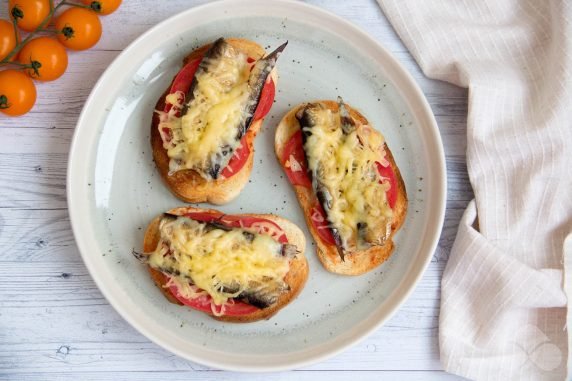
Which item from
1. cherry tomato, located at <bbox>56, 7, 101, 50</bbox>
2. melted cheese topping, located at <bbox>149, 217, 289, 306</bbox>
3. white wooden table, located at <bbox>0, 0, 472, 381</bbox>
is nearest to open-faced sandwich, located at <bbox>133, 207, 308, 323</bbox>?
melted cheese topping, located at <bbox>149, 217, 289, 306</bbox>

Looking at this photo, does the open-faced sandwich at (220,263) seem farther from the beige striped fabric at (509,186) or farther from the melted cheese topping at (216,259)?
the beige striped fabric at (509,186)

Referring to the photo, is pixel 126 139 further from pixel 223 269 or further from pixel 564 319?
pixel 564 319

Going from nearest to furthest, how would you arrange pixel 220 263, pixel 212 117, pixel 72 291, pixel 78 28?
pixel 220 263, pixel 212 117, pixel 78 28, pixel 72 291

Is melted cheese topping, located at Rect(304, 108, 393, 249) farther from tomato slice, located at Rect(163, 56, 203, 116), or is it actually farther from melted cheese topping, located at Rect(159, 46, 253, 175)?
tomato slice, located at Rect(163, 56, 203, 116)

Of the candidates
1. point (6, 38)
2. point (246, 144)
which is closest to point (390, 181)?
point (246, 144)

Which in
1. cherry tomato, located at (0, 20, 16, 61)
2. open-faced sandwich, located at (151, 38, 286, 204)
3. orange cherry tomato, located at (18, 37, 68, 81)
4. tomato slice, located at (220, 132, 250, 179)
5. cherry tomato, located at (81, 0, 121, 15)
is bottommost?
tomato slice, located at (220, 132, 250, 179)

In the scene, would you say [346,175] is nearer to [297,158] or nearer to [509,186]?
[297,158]
